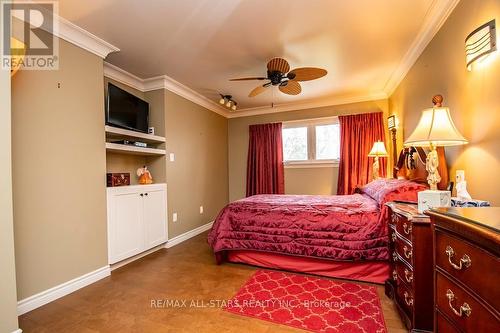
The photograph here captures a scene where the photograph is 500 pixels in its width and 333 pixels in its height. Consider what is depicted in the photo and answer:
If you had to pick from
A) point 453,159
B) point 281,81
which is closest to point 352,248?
point 453,159

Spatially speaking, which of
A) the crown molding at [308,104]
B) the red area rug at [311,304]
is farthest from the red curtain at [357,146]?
the red area rug at [311,304]

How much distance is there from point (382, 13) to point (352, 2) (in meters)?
0.36

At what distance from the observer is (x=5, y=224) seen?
147cm

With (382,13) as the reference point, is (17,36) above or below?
below

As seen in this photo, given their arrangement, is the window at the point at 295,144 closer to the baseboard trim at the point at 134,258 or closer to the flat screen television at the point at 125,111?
the flat screen television at the point at 125,111

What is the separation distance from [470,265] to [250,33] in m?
2.37

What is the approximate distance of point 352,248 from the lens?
2252mm

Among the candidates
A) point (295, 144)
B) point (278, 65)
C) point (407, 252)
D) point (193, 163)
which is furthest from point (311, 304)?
point (295, 144)

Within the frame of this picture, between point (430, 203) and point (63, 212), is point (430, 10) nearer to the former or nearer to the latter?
point (430, 203)

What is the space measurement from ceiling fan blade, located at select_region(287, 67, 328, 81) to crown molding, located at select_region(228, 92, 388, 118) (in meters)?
1.98

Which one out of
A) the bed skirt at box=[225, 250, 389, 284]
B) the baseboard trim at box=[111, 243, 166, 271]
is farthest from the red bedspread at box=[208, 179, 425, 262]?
the baseboard trim at box=[111, 243, 166, 271]

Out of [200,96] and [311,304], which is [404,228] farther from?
[200,96]

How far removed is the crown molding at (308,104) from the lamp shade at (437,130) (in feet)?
9.72

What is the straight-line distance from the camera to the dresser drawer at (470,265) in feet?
2.24
